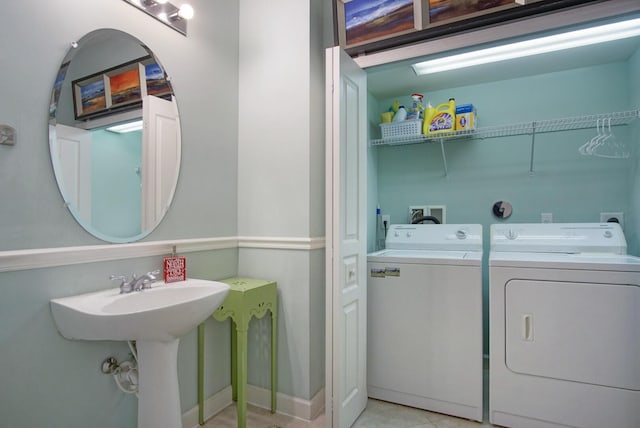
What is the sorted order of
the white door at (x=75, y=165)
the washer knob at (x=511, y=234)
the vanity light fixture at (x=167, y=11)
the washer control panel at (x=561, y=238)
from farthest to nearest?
the washer knob at (x=511, y=234), the washer control panel at (x=561, y=238), the vanity light fixture at (x=167, y=11), the white door at (x=75, y=165)

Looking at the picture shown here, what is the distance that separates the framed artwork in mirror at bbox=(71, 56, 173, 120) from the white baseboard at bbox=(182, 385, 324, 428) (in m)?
1.55

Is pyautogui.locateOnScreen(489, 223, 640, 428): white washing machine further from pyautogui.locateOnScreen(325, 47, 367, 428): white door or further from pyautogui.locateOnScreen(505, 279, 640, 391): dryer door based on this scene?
pyautogui.locateOnScreen(325, 47, 367, 428): white door

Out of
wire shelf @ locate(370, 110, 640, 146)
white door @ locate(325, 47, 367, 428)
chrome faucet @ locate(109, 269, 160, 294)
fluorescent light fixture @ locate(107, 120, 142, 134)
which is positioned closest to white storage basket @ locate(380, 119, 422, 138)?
wire shelf @ locate(370, 110, 640, 146)

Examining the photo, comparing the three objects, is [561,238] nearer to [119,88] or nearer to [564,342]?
[564,342]

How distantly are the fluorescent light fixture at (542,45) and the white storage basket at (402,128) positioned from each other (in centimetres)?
39

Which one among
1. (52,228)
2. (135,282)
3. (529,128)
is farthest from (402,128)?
(52,228)

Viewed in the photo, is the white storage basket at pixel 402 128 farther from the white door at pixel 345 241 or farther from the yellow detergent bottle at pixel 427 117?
the white door at pixel 345 241

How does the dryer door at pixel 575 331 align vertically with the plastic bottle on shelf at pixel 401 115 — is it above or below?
below

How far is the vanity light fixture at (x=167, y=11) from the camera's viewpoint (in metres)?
1.58

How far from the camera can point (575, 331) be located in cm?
166

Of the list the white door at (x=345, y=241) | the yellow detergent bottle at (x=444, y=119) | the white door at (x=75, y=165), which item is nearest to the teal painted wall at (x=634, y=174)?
the yellow detergent bottle at (x=444, y=119)

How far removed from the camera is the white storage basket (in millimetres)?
2637

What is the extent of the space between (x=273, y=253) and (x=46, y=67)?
4.32 feet

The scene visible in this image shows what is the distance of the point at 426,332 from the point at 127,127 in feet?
6.22
